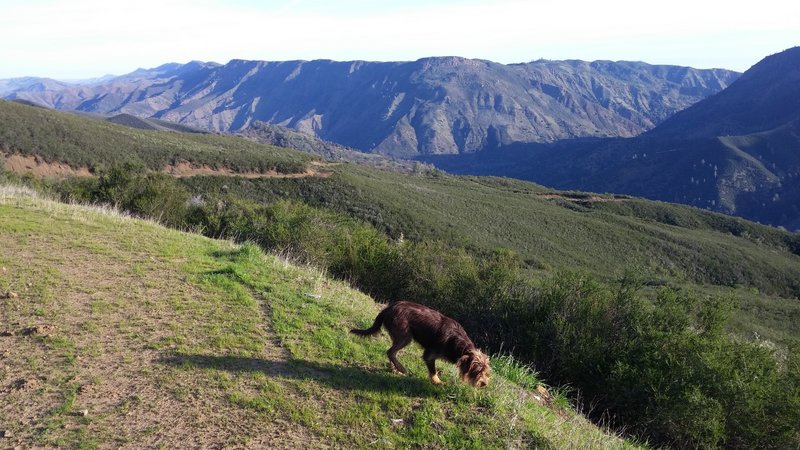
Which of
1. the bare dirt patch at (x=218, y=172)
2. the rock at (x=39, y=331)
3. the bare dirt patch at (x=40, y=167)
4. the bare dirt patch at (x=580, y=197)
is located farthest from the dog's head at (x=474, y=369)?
the bare dirt patch at (x=580, y=197)

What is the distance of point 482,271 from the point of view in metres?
15.8

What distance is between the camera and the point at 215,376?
5.73 meters

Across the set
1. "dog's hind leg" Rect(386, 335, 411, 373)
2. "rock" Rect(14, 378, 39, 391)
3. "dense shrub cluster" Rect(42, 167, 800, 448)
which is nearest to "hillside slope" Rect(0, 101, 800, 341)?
"dense shrub cluster" Rect(42, 167, 800, 448)

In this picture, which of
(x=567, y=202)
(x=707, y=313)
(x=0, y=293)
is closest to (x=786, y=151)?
(x=567, y=202)

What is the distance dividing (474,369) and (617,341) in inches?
289

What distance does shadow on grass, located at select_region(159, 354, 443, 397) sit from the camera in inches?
232

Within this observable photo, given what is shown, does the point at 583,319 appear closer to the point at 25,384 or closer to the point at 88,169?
the point at 25,384

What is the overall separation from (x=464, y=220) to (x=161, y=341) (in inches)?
2137

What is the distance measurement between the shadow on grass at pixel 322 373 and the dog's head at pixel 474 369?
1.55ft

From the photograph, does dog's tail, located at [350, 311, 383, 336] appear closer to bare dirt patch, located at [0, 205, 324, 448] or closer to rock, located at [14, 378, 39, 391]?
bare dirt patch, located at [0, 205, 324, 448]

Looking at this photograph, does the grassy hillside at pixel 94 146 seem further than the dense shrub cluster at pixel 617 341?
Yes

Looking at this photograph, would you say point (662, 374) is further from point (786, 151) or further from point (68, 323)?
point (786, 151)

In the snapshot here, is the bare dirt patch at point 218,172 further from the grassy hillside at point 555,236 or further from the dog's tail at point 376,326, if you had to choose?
the dog's tail at point 376,326

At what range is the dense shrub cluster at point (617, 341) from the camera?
30.8 ft
